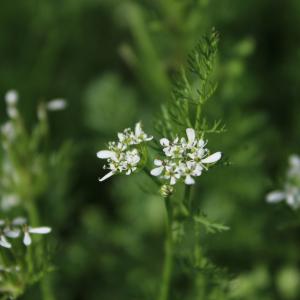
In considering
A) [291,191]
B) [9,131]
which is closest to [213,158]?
[291,191]

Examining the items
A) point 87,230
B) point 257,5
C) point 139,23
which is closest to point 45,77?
point 139,23

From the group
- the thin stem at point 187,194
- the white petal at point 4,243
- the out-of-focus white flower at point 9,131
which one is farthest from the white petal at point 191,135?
the out-of-focus white flower at point 9,131

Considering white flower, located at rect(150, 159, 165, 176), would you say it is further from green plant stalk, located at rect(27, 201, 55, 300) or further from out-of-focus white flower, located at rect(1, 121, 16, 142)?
out-of-focus white flower, located at rect(1, 121, 16, 142)

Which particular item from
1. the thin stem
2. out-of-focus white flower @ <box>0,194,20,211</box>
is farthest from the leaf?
out-of-focus white flower @ <box>0,194,20,211</box>

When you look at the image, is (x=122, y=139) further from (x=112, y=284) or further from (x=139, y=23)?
(x=139, y=23)

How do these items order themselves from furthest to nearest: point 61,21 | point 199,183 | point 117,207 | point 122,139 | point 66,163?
point 61,21 < point 117,207 < point 199,183 < point 66,163 < point 122,139

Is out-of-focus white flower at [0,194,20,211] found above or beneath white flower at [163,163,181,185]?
above
